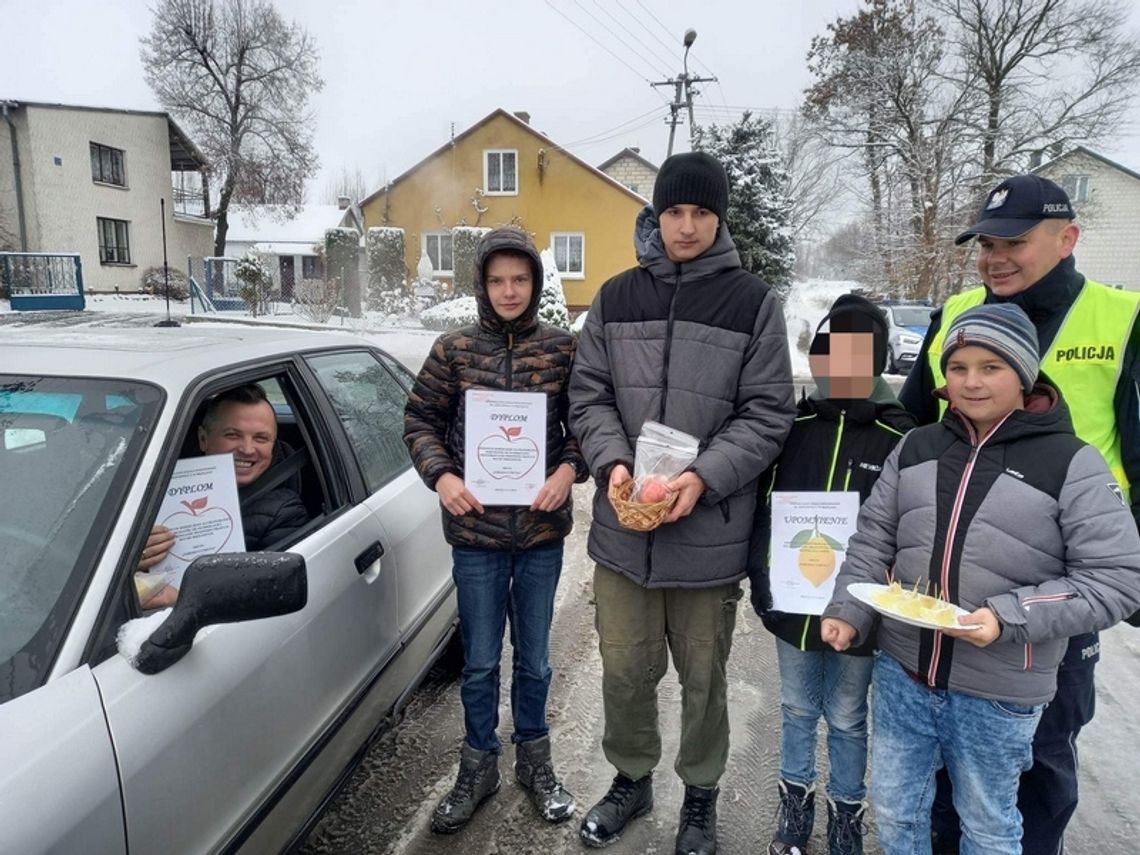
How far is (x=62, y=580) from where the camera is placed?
1.58m

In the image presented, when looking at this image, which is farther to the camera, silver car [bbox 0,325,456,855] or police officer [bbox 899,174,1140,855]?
police officer [bbox 899,174,1140,855]

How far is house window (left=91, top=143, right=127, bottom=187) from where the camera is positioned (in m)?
27.7

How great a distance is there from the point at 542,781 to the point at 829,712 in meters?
1.08

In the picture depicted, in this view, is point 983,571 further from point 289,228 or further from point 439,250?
point 289,228

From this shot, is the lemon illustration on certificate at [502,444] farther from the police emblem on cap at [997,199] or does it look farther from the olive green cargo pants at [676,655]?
the police emblem on cap at [997,199]

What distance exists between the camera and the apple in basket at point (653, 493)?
213 centimetres

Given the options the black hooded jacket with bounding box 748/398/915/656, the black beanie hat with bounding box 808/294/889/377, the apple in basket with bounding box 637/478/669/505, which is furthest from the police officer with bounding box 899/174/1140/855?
the apple in basket with bounding box 637/478/669/505

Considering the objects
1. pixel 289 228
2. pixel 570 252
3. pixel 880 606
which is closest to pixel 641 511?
pixel 880 606

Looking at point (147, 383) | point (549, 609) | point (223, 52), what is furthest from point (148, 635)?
point (223, 52)

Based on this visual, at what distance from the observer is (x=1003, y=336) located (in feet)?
6.09

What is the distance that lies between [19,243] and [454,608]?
1168 inches

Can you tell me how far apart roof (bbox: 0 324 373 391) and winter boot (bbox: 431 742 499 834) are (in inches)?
64.0

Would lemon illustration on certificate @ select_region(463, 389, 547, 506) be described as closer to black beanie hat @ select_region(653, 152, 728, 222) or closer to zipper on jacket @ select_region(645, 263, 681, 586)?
zipper on jacket @ select_region(645, 263, 681, 586)

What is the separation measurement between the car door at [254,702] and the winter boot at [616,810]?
941 mm
